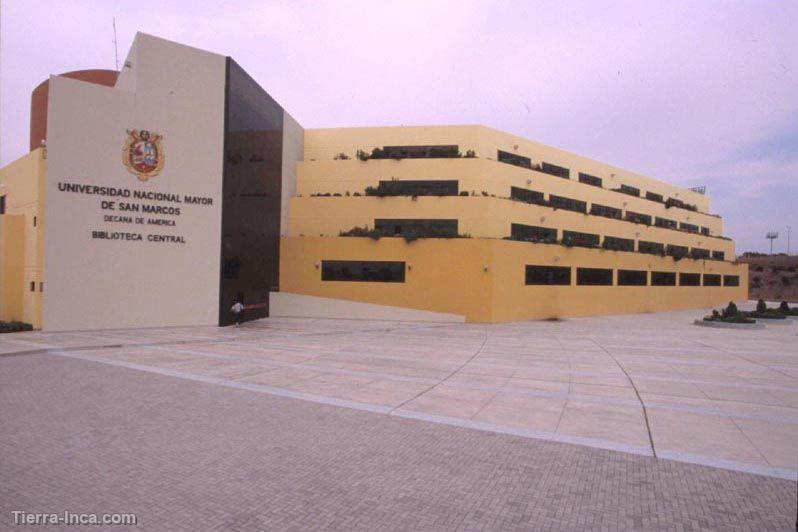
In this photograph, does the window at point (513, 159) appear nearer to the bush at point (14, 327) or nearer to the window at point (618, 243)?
the window at point (618, 243)

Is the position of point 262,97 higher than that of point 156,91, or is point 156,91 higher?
point 262,97

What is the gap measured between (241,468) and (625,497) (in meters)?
4.66

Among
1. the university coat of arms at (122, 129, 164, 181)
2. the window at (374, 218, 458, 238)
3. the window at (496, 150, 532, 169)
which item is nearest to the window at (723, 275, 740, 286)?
the window at (496, 150, 532, 169)

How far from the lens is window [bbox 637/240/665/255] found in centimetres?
3917

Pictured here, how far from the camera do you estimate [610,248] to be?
34.1 metres

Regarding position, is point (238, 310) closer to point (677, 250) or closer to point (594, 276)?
point (594, 276)

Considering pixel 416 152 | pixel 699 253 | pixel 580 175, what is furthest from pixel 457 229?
pixel 699 253

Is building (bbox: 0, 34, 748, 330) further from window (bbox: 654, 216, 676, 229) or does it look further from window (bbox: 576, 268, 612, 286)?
window (bbox: 654, 216, 676, 229)

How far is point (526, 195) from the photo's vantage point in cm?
3198

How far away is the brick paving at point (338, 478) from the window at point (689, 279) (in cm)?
4147

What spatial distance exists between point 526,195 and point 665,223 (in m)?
20.7

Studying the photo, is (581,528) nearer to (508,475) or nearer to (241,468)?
(508,475)

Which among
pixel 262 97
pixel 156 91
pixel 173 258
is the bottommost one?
pixel 173 258

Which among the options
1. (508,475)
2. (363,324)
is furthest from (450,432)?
(363,324)
